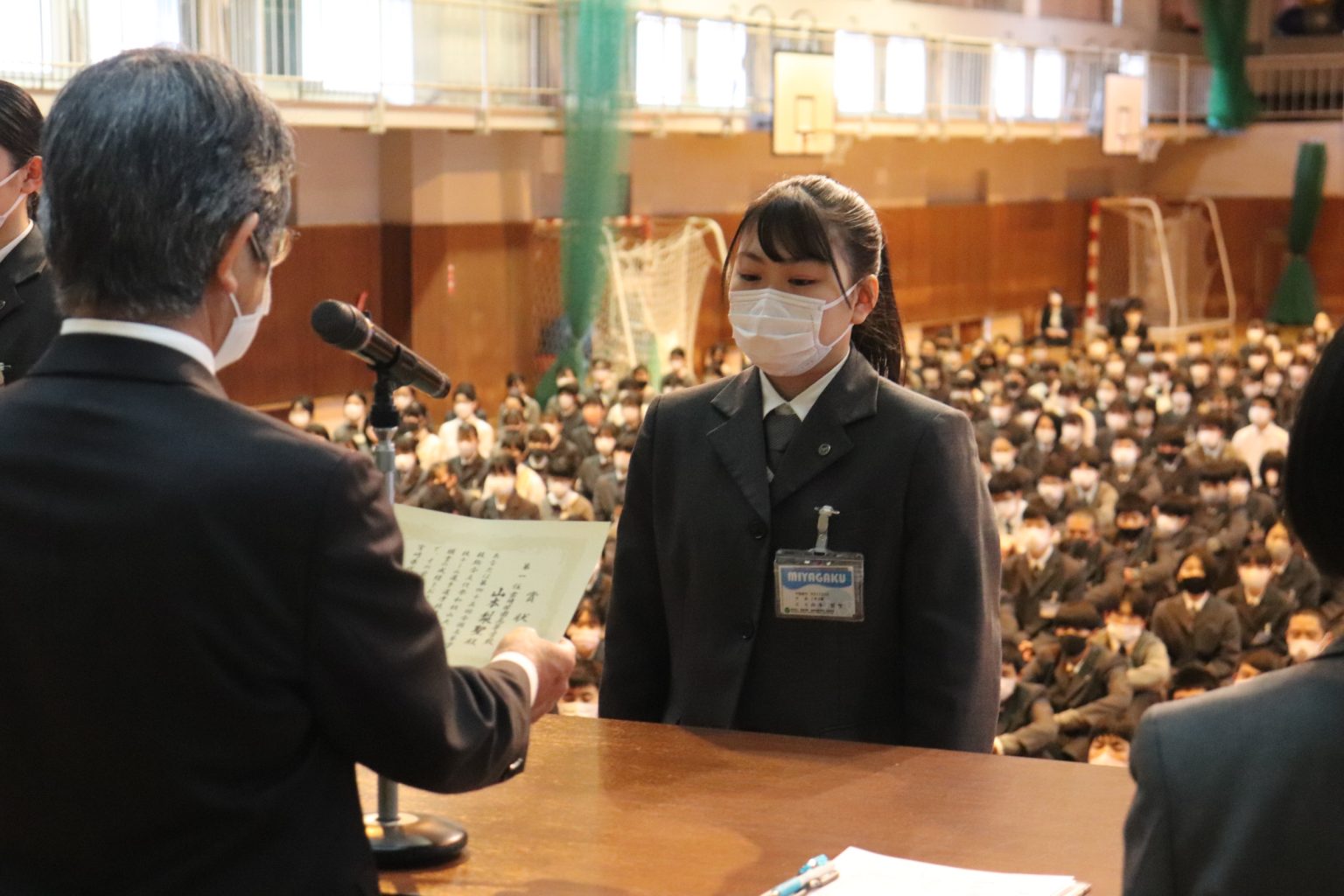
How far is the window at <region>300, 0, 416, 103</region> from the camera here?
1322 cm

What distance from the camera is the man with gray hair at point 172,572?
1.50 m

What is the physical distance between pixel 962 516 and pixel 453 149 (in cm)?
1462

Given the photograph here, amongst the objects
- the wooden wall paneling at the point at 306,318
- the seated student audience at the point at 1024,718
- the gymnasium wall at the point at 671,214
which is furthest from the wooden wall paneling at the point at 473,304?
the seated student audience at the point at 1024,718

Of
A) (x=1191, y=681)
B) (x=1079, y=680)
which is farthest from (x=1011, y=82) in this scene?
(x=1191, y=681)

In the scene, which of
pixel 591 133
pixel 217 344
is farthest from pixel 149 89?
pixel 591 133

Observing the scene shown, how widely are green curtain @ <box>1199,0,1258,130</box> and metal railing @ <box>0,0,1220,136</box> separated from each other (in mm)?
2349

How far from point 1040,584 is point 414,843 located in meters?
7.81

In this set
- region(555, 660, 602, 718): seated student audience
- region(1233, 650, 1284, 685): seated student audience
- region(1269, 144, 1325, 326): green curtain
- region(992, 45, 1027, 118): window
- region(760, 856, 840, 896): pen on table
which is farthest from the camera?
region(1269, 144, 1325, 326): green curtain

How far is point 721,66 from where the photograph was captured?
1811 centimetres

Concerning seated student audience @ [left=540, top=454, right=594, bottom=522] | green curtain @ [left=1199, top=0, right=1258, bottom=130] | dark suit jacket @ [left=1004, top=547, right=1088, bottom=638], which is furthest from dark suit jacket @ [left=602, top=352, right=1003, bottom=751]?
green curtain @ [left=1199, top=0, right=1258, bottom=130]

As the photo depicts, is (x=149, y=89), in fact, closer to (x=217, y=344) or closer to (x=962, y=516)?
(x=217, y=344)

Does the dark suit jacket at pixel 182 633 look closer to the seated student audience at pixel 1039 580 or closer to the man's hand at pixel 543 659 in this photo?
the man's hand at pixel 543 659

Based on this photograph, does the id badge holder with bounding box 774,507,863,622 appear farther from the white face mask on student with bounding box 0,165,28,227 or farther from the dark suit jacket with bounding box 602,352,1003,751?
the white face mask on student with bounding box 0,165,28,227

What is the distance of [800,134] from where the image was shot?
18219mm
